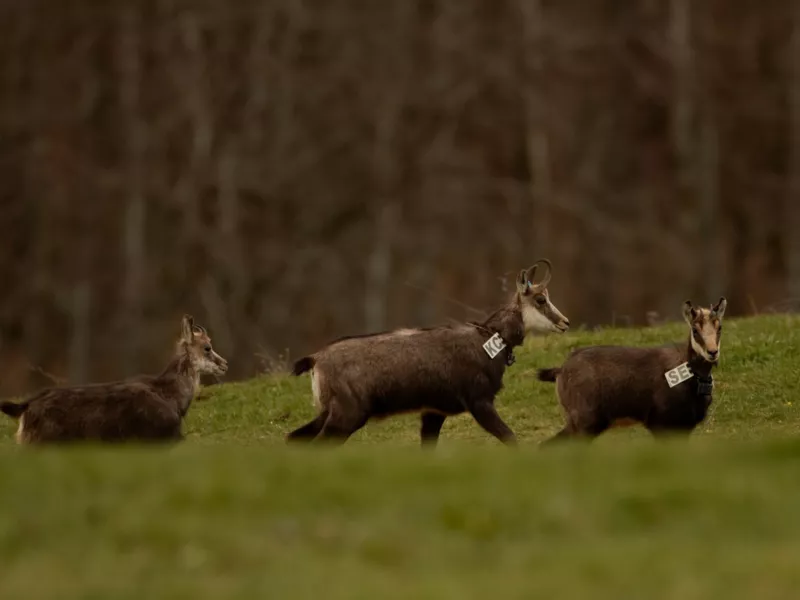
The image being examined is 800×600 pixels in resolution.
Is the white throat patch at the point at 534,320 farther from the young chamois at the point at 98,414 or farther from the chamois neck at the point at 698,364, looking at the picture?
the young chamois at the point at 98,414

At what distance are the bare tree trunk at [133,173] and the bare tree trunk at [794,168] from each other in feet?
51.4

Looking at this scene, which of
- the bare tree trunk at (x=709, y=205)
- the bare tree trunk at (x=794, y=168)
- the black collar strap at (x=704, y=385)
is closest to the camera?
the black collar strap at (x=704, y=385)

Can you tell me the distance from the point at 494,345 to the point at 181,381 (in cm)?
289

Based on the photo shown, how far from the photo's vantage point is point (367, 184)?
45.1m

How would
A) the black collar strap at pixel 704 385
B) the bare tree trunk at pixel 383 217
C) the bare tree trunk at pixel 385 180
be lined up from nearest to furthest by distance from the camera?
the black collar strap at pixel 704 385 → the bare tree trunk at pixel 383 217 → the bare tree trunk at pixel 385 180

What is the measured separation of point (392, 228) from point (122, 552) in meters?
34.4

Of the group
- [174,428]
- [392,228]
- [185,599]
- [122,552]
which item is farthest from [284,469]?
[392,228]

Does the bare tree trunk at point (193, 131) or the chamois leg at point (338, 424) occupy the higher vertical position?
the bare tree trunk at point (193, 131)

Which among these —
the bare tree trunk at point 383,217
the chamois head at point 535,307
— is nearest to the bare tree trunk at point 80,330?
the bare tree trunk at point 383,217

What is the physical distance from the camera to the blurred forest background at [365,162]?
45156 millimetres

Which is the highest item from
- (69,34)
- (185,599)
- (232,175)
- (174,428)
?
(69,34)

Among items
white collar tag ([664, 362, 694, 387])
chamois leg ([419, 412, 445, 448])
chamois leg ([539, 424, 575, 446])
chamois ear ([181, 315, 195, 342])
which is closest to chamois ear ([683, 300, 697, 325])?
white collar tag ([664, 362, 694, 387])

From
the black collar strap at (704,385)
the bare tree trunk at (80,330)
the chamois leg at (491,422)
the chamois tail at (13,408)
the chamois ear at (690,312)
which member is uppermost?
the bare tree trunk at (80,330)

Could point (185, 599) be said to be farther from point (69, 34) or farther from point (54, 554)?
point (69, 34)
